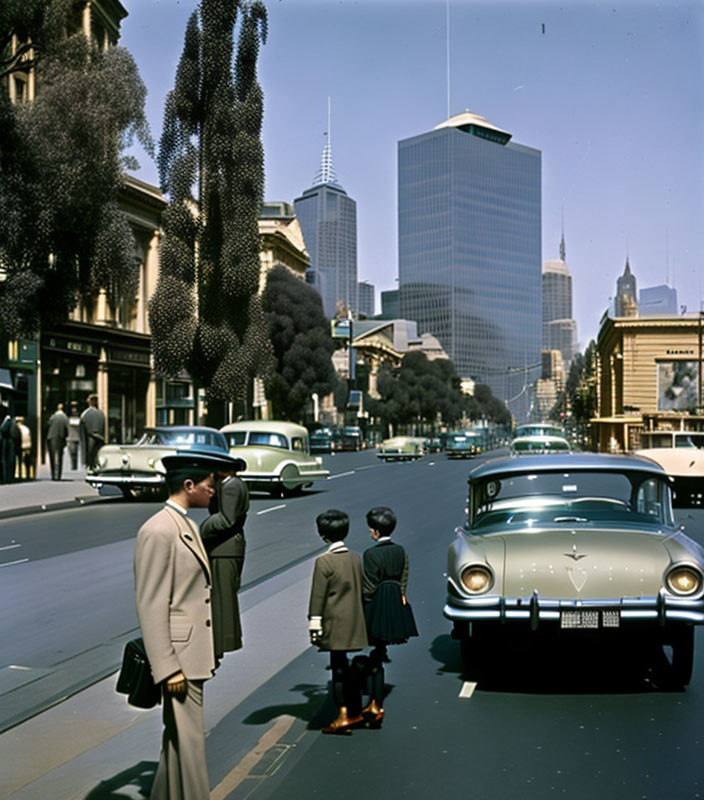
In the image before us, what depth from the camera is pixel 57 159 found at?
86.3 feet

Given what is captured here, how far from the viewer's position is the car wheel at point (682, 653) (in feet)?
23.0

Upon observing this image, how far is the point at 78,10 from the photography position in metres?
27.5

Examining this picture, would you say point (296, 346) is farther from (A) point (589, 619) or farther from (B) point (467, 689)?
(A) point (589, 619)

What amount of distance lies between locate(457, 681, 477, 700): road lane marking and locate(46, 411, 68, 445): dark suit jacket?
851 inches

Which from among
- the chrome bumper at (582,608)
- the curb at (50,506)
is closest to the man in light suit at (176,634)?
the chrome bumper at (582,608)

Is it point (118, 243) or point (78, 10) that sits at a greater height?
point (78, 10)

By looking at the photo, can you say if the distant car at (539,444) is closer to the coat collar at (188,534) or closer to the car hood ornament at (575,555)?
the car hood ornament at (575,555)

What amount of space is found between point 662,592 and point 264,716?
272 cm

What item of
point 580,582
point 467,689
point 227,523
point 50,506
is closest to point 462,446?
point 50,506

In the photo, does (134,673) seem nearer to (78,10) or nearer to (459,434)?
(78,10)

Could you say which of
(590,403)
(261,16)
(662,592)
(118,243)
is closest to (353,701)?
(662,592)

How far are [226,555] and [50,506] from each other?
644 inches

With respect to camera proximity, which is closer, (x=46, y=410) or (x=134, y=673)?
(x=134, y=673)

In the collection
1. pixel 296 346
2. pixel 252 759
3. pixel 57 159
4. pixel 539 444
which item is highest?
pixel 57 159
